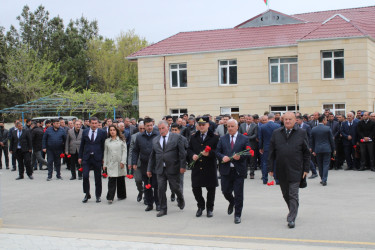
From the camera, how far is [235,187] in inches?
343

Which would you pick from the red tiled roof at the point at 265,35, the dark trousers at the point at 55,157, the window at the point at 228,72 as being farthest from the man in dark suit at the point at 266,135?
the window at the point at 228,72

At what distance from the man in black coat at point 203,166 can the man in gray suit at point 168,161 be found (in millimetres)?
263

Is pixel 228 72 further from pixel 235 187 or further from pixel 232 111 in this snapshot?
pixel 235 187

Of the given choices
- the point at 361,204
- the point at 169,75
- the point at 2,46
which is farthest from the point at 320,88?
the point at 2,46

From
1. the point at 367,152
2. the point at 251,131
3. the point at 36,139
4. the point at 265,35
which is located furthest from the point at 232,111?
the point at 251,131

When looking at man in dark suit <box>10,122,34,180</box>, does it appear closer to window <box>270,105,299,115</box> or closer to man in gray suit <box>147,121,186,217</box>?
man in gray suit <box>147,121,186,217</box>

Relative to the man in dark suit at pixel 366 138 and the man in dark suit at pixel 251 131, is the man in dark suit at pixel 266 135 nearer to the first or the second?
the man in dark suit at pixel 251 131

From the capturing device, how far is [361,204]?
996cm

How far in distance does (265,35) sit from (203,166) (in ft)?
71.5

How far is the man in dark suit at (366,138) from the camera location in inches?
630

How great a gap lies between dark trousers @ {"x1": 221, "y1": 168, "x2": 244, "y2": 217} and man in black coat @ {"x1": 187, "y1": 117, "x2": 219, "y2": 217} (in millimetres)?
306

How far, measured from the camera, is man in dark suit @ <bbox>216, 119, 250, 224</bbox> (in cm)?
862

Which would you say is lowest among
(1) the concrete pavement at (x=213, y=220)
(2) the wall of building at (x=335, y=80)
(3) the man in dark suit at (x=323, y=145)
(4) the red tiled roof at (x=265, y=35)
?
(1) the concrete pavement at (x=213, y=220)

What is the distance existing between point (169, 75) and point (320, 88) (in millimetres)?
9659
